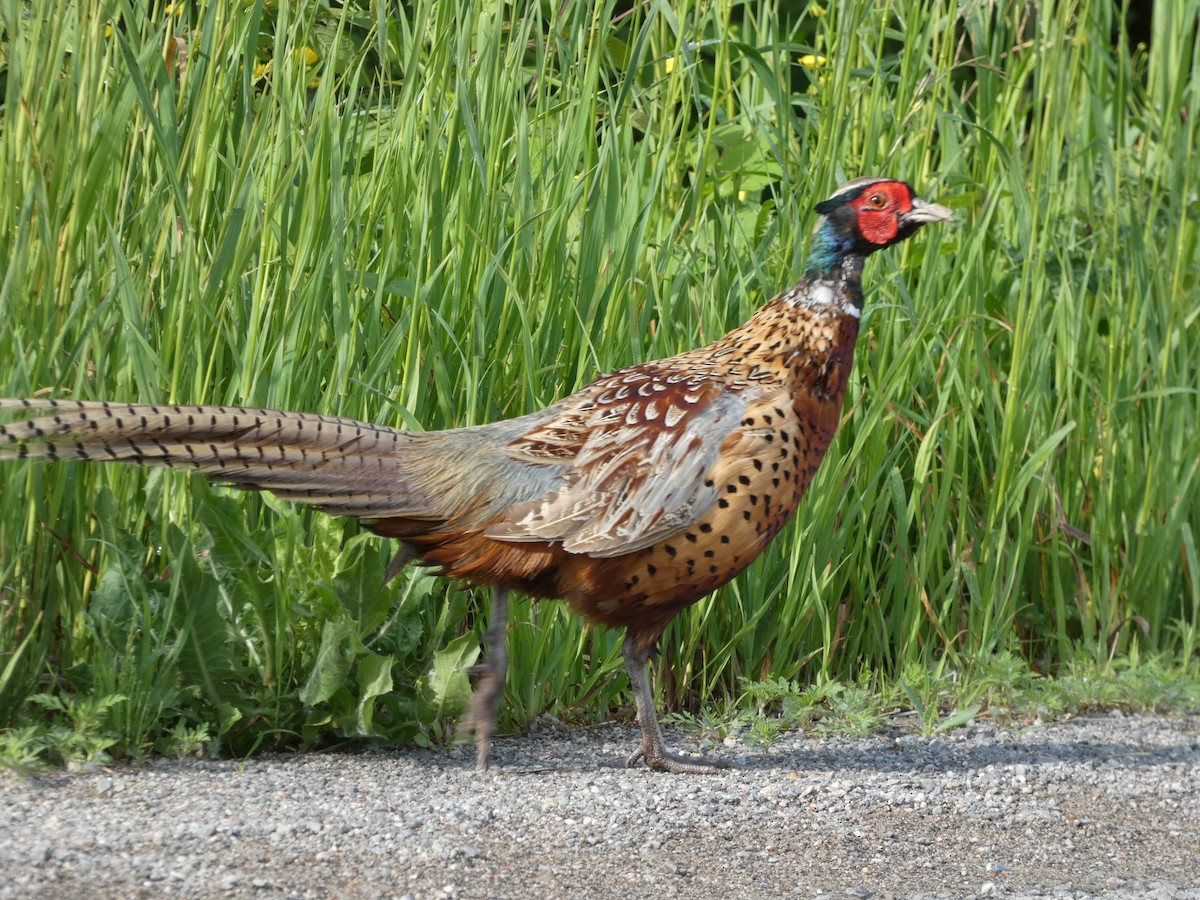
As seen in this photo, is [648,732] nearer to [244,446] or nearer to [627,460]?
[627,460]

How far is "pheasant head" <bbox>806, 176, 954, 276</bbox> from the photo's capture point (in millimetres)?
3695

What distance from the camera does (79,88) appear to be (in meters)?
3.38

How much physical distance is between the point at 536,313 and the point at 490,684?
43.2 inches

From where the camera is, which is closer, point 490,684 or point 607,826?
point 607,826

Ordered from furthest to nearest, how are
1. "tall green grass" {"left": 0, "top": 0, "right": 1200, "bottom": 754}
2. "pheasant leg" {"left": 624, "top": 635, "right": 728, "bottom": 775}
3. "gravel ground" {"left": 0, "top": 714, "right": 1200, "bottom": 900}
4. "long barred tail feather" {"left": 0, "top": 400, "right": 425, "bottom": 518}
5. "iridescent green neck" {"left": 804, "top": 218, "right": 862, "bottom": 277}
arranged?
"iridescent green neck" {"left": 804, "top": 218, "right": 862, "bottom": 277} → "pheasant leg" {"left": 624, "top": 635, "right": 728, "bottom": 775} → "tall green grass" {"left": 0, "top": 0, "right": 1200, "bottom": 754} → "long barred tail feather" {"left": 0, "top": 400, "right": 425, "bottom": 518} → "gravel ground" {"left": 0, "top": 714, "right": 1200, "bottom": 900}

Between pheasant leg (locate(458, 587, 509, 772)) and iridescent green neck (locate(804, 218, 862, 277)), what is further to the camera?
iridescent green neck (locate(804, 218, 862, 277))

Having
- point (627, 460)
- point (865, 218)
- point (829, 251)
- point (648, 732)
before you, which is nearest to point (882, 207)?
point (865, 218)

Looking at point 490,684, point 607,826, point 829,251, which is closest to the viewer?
point 607,826

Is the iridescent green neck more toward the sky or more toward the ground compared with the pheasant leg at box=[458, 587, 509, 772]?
more toward the sky

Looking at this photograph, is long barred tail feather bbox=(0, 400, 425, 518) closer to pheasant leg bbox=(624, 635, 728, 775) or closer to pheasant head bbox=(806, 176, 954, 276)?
pheasant leg bbox=(624, 635, 728, 775)

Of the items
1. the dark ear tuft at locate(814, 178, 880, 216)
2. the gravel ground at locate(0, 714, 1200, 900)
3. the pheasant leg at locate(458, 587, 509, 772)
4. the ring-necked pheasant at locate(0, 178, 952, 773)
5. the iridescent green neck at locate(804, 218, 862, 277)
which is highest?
the dark ear tuft at locate(814, 178, 880, 216)

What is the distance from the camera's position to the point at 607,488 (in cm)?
345

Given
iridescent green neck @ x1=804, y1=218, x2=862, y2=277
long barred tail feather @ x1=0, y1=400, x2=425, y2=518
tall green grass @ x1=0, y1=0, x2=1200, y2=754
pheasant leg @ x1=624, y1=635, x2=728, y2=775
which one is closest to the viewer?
long barred tail feather @ x1=0, y1=400, x2=425, y2=518

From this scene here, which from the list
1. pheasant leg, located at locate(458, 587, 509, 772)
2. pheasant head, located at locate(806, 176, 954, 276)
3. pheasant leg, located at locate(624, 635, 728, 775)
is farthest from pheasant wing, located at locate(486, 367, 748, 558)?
pheasant head, located at locate(806, 176, 954, 276)
